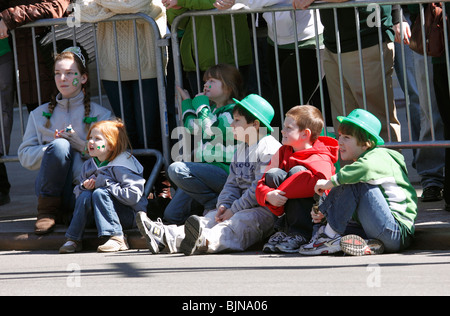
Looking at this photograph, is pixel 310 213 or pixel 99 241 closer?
pixel 310 213

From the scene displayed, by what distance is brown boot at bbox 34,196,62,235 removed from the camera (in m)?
7.41

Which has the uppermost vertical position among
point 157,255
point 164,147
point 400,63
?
point 400,63

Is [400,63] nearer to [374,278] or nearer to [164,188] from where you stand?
[164,188]

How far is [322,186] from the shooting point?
6.33 metres

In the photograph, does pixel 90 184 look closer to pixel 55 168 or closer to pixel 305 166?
pixel 55 168

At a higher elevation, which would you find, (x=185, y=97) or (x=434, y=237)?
(x=185, y=97)

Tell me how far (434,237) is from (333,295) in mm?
1746

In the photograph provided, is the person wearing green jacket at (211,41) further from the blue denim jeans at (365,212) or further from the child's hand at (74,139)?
the blue denim jeans at (365,212)

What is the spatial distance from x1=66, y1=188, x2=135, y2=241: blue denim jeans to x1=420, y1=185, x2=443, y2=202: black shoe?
7.85 feet

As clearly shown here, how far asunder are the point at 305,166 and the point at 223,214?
72cm

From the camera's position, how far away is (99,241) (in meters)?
7.26

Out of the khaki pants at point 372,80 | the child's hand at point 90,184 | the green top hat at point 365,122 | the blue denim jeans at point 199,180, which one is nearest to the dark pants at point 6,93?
the child's hand at point 90,184

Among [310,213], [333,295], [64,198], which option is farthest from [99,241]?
[333,295]
